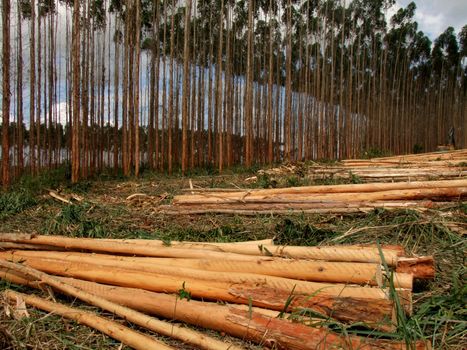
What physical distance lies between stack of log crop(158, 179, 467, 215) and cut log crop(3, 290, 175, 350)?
249 cm

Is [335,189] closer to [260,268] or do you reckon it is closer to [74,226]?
[260,268]

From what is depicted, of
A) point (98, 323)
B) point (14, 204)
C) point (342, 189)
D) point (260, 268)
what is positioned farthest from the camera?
point (14, 204)

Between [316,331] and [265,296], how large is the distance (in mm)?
402

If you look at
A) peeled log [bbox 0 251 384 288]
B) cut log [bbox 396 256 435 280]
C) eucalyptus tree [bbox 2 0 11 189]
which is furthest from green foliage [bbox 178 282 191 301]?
eucalyptus tree [bbox 2 0 11 189]

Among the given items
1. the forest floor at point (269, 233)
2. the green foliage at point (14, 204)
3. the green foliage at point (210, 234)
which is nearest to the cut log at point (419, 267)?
the forest floor at point (269, 233)

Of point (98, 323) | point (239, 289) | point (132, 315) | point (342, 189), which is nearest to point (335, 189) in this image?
point (342, 189)

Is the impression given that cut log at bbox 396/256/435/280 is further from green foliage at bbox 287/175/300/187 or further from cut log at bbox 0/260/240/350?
green foliage at bbox 287/175/300/187

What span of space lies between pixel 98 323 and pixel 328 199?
9.70 feet

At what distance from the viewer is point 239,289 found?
7.35 ft

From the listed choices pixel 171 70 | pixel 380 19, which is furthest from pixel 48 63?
pixel 380 19

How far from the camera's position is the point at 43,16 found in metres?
17.0

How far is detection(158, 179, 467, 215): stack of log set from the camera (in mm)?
3931

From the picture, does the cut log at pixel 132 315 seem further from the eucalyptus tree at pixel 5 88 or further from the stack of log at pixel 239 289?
the eucalyptus tree at pixel 5 88

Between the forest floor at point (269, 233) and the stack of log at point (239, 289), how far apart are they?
0.13 metres
